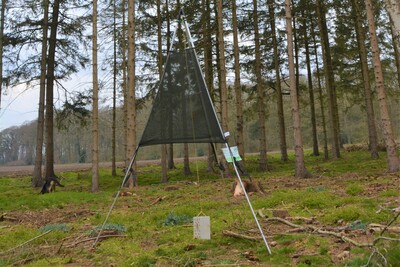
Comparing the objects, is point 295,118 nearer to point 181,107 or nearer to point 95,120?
point 181,107

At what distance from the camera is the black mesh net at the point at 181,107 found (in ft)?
19.6

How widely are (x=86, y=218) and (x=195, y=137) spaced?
4.06 meters

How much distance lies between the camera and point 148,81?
67.4ft

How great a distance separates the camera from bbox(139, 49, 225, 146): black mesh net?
19.6 feet

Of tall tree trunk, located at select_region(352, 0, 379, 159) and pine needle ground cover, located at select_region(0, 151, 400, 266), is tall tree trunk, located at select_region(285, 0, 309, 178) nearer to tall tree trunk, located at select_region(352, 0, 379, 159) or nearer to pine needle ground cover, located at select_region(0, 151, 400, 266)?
pine needle ground cover, located at select_region(0, 151, 400, 266)

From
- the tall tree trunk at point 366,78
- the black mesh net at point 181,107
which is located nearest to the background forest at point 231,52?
the tall tree trunk at point 366,78

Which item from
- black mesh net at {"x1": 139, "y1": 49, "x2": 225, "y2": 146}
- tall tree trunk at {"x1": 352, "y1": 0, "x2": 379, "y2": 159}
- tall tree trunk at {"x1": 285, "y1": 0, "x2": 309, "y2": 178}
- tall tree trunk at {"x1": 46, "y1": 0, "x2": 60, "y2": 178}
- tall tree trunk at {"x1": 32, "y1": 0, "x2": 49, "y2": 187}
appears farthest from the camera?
tall tree trunk at {"x1": 352, "y1": 0, "x2": 379, "y2": 159}

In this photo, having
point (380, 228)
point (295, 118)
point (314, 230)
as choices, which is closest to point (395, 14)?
point (380, 228)

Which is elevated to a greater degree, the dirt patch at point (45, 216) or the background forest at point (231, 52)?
the background forest at point (231, 52)

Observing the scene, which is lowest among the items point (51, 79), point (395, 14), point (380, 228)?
point (380, 228)

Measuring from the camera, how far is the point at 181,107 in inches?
243

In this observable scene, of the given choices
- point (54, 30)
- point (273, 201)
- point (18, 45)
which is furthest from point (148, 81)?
point (273, 201)

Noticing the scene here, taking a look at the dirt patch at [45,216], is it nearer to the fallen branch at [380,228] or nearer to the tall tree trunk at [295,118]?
the fallen branch at [380,228]

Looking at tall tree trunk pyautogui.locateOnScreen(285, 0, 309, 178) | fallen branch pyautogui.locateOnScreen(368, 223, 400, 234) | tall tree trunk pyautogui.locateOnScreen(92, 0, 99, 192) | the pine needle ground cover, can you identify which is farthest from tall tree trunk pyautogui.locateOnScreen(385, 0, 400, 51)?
tall tree trunk pyautogui.locateOnScreen(92, 0, 99, 192)
